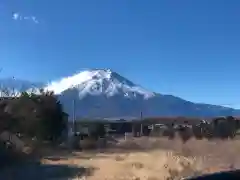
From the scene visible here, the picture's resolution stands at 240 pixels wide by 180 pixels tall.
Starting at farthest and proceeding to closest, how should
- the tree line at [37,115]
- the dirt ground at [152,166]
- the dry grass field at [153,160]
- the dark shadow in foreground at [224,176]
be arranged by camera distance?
the tree line at [37,115] < the dry grass field at [153,160] < the dirt ground at [152,166] < the dark shadow in foreground at [224,176]

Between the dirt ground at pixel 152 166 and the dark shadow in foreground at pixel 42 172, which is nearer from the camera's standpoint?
the dirt ground at pixel 152 166

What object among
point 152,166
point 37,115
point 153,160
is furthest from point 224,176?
point 37,115

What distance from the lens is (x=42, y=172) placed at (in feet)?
109

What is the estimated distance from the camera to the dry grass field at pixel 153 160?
97.3 ft

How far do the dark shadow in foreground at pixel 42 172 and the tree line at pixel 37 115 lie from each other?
53.0 ft

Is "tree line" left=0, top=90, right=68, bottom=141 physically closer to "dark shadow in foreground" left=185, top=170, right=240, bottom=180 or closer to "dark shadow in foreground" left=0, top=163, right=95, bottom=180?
"dark shadow in foreground" left=0, top=163, right=95, bottom=180

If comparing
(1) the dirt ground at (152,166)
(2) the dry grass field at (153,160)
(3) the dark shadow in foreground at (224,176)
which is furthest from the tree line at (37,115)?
(3) the dark shadow in foreground at (224,176)

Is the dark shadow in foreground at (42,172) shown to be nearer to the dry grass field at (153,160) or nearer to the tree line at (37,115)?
the dry grass field at (153,160)

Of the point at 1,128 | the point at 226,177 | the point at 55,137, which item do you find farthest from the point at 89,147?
the point at 226,177

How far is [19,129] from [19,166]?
18.9m

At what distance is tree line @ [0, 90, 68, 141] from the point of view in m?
54.3

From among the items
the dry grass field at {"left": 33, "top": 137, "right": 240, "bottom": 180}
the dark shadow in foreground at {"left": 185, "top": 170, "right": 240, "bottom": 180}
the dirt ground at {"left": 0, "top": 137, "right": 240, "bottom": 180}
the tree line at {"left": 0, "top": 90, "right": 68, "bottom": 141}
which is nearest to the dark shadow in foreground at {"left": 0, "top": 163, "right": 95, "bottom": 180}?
the dirt ground at {"left": 0, "top": 137, "right": 240, "bottom": 180}

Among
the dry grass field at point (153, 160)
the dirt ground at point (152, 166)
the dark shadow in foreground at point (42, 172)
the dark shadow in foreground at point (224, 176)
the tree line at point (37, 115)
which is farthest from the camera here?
the tree line at point (37, 115)

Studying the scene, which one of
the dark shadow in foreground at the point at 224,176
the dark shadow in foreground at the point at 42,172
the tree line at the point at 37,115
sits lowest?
the dark shadow in foreground at the point at 42,172
